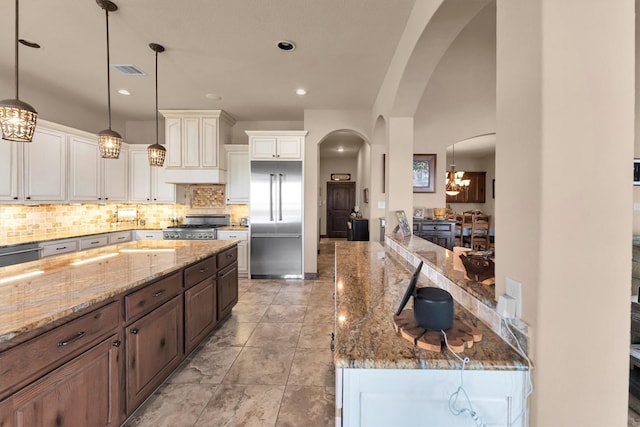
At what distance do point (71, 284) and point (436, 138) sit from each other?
194 inches

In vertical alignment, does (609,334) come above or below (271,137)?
below

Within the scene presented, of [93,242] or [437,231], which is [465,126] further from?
[93,242]

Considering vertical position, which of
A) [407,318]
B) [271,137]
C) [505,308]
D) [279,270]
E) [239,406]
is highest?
[271,137]

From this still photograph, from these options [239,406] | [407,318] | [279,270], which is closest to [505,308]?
[407,318]

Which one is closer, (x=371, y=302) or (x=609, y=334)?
(x=609, y=334)

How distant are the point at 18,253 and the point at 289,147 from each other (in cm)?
354

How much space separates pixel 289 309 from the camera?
3463mm

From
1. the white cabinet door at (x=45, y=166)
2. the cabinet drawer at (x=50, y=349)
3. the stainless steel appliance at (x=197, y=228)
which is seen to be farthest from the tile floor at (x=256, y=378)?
the white cabinet door at (x=45, y=166)

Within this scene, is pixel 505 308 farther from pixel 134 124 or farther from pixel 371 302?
pixel 134 124

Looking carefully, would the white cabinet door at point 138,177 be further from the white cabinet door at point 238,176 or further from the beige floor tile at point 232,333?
the beige floor tile at point 232,333

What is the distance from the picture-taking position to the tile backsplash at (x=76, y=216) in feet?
11.6

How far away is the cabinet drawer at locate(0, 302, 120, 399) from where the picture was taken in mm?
999

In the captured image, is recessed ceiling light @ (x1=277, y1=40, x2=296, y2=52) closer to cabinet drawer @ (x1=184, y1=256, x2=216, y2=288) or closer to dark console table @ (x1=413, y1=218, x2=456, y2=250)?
cabinet drawer @ (x1=184, y1=256, x2=216, y2=288)

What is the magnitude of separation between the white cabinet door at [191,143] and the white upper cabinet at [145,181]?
1.90ft
